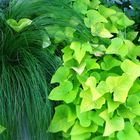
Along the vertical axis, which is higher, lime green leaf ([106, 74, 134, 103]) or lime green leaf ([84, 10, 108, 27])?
lime green leaf ([84, 10, 108, 27])

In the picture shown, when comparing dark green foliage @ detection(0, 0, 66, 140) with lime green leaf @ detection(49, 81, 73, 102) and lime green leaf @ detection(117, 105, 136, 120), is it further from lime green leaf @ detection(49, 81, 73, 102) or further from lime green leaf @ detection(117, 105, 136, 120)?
lime green leaf @ detection(117, 105, 136, 120)

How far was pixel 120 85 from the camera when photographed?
1.27m

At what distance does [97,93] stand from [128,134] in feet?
0.61

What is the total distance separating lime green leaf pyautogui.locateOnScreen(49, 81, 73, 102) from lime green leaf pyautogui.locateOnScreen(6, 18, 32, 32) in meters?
0.28

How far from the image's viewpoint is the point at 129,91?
4.42 ft

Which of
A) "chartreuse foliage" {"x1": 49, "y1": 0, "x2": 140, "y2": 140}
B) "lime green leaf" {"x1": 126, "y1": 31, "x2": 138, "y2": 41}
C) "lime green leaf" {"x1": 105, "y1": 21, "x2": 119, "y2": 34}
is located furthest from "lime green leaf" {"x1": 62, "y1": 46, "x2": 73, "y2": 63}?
"lime green leaf" {"x1": 126, "y1": 31, "x2": 138, "y2": 41}

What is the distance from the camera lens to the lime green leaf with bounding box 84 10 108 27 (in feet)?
4.77

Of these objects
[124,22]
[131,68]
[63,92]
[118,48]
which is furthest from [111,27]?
[63,92]

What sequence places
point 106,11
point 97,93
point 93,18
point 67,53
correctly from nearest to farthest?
1. point 97,93
2. point 67,53
3. point 93,18
4. point 106,11

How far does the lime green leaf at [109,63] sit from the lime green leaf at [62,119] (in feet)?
0.67

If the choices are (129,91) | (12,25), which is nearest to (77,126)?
(129,91)

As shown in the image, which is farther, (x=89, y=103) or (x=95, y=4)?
(x=95, y=4)

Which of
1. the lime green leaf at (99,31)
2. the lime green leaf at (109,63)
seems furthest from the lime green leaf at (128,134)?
the lime green leaf at (99,31)

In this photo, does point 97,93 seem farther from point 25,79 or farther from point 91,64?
point 25,79
